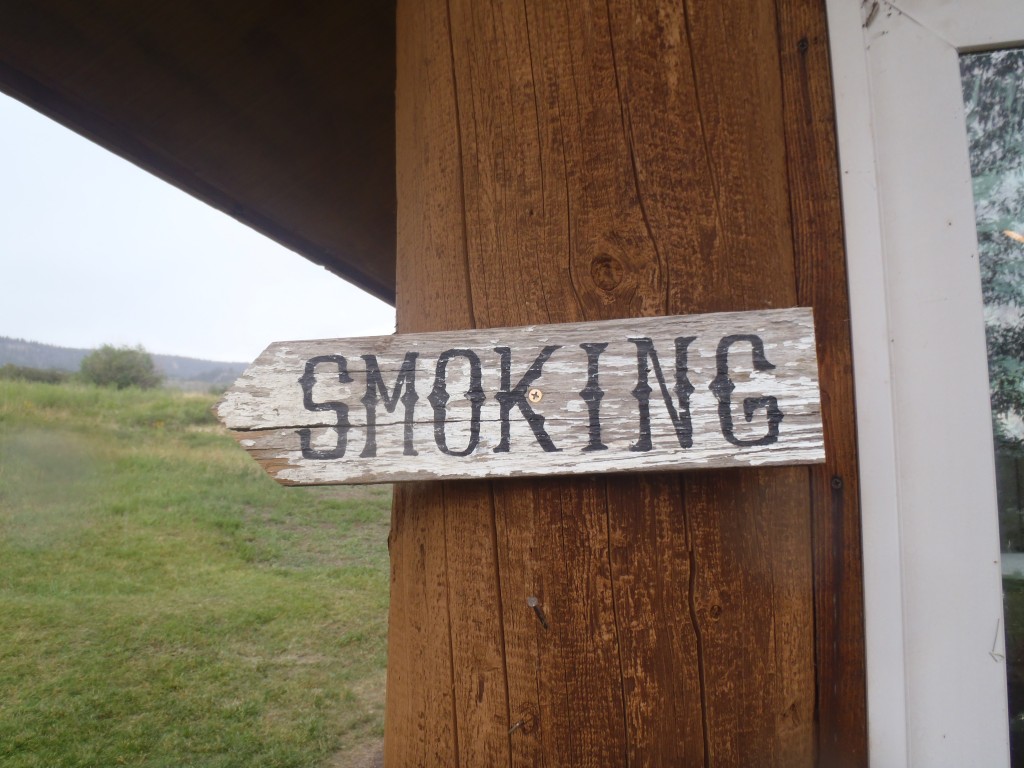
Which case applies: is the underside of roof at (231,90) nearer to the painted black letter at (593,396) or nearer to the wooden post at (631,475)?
the wooden post at (631,475)

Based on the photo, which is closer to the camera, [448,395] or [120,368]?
[448,395]

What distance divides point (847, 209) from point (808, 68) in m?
0.22

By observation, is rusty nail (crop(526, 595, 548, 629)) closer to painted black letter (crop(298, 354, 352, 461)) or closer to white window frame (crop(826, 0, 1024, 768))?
painted black letter (crop(298, 354, 352, 461))

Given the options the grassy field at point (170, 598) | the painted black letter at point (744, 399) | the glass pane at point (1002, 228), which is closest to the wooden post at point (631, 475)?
the painted black letter at point (744, 399)

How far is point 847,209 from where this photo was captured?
94cm

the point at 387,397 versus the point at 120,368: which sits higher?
the point at 120,368

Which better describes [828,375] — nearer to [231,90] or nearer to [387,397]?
[387,397]

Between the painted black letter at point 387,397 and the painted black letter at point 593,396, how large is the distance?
0.22 metres

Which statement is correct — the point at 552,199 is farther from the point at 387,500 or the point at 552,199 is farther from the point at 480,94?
the point at 387,500

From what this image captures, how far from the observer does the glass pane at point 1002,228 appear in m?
0.92

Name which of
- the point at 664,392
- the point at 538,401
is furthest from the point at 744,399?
the point at 538,401

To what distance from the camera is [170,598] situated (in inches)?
193

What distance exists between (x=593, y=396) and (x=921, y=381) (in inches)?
18.0

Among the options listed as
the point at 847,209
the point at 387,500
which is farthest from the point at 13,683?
the point at 387,500
